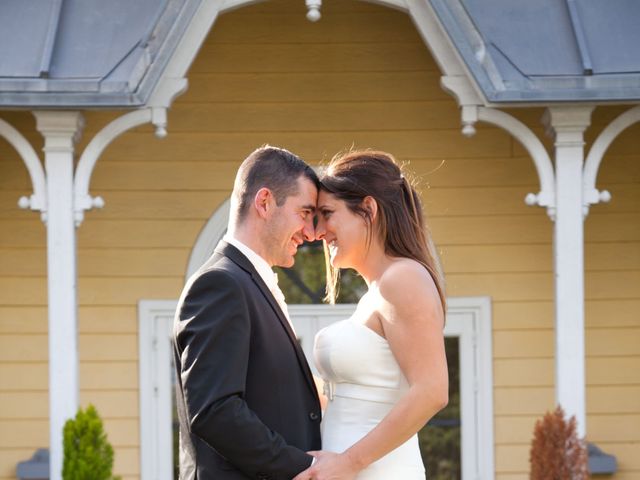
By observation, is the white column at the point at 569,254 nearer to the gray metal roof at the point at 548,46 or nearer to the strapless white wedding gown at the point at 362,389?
the gray metal roof at the point at 548,46

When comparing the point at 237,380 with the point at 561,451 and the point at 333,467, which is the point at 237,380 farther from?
the point at 561,451

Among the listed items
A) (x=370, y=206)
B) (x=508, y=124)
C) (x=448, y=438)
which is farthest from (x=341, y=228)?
(x=448, y=438)

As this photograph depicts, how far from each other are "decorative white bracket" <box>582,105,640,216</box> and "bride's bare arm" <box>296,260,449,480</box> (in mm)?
2918

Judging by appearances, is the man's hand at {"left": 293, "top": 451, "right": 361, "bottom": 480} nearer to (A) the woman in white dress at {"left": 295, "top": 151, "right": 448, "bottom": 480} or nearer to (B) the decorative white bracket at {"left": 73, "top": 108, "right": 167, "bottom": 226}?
(A) the woman in white dress at {"left": 295, "top": 151, "right": 448, "bottom": 480}

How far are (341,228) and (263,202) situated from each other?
0.34 metres

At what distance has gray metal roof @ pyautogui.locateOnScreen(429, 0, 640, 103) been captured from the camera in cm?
594

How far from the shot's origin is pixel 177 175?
7406 millimetres

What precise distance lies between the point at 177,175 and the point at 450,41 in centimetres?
223

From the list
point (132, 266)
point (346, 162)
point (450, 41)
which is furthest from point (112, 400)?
point (346, 162)

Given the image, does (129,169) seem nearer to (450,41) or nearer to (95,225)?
(95,225)

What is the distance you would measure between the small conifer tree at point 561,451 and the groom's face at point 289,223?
3.08 metres

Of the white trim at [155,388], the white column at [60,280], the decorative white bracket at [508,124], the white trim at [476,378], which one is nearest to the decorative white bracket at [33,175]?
the white column at [60,280]

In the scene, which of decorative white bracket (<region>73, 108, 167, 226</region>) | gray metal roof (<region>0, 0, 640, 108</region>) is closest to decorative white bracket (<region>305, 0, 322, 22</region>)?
gray metal roof (<region>0, 0, 640, 108</region>)

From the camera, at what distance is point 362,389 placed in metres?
3.77
